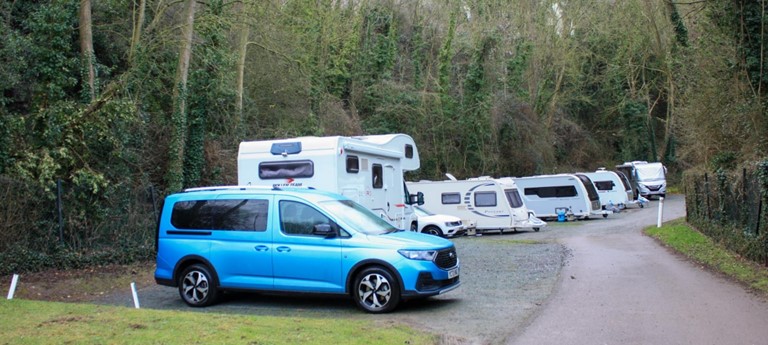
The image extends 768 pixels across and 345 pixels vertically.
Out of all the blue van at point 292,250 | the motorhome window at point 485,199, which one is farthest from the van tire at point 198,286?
the motorhome window at point 485,199

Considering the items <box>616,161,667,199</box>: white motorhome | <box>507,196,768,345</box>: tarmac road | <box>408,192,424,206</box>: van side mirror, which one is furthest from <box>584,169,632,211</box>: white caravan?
<box>507,196,768,345</box>: tarmac road

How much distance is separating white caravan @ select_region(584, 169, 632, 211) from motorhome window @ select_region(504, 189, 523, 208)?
10.9 metres

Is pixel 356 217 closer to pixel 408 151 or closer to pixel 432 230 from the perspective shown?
pixel 408 151

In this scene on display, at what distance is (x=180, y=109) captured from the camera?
61.7ft

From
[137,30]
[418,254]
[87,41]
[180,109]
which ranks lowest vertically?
[418,254]

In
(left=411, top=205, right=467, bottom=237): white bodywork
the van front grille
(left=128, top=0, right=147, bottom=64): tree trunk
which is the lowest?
(left=411, top=205, right=467, bottom=237): white bodywork

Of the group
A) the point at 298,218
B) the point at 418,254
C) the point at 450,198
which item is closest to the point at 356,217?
the point at 298,218

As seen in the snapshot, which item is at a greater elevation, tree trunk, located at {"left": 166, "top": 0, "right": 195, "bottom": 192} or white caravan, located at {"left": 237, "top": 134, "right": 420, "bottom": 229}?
tree trunk, located at {"left": 166, "top": 0, "right": 195, "bottom": 192}

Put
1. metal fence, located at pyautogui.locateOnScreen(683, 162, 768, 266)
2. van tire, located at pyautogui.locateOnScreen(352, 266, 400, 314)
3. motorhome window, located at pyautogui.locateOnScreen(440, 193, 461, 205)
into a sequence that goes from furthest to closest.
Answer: motorhome window, located at pyautogui.locateOnScreen(440, 193, 461, 205) → metal fence, located at pyautogui.locateOnScreen(683, 162, 768, 266) → van tire, located at pyautogui.locateOnScreen(352, 266, 400, 314)

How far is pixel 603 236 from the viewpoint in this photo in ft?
74.7

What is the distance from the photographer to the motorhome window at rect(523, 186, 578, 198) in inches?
1265

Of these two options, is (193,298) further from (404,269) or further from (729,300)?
(729,300)

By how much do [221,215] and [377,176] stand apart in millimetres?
4712

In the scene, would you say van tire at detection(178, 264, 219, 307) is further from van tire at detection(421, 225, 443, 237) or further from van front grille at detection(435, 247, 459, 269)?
van tire at detection(421, 225, 443, 237)
